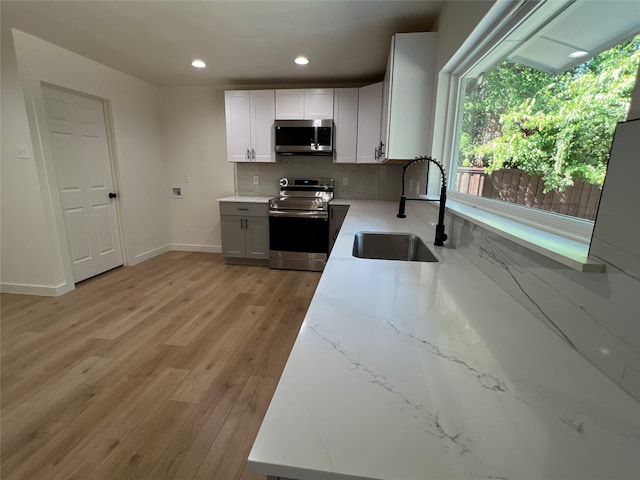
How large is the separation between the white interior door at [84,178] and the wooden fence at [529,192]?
360cm

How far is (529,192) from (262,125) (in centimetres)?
317

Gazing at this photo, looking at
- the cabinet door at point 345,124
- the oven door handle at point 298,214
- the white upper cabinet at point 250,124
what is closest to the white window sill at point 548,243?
the oven door handle at point 298,214

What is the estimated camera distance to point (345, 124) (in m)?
3.53

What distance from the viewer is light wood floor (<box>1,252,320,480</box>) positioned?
1.26 m

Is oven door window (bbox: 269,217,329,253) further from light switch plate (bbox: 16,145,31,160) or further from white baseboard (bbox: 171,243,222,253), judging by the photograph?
light switch plate (bbox: 16,145,31,160)

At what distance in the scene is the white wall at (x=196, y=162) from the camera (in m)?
4.03

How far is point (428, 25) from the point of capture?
223 centimetres

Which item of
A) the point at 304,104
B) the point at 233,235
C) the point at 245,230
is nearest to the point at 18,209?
the point at 233,235

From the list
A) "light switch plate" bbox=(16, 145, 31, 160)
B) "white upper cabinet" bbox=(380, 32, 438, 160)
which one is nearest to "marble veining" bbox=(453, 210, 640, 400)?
"white upper cabinet" bbox=(380, 32, 438, 160)

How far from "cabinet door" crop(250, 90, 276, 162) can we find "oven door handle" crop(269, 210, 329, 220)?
0.71 metres

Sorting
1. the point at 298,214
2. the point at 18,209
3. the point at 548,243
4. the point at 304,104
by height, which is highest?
the point at 304,104

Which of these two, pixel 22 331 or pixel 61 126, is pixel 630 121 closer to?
pixel 22 331

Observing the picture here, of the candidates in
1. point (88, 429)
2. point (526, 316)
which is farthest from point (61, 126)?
point (526, 316)

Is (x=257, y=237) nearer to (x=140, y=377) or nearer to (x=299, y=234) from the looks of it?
(x=299, y=234)
